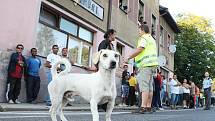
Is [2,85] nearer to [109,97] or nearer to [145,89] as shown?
[145,89]

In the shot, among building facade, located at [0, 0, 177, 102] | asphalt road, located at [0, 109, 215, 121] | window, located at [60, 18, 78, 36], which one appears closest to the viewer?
asphalt road, located at [0, 109, 215, 121]

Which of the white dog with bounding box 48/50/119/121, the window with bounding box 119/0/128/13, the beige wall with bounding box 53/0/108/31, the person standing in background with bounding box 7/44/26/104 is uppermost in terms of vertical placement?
the window with bounding box 119/0/128/13

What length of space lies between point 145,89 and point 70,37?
27.9 feet

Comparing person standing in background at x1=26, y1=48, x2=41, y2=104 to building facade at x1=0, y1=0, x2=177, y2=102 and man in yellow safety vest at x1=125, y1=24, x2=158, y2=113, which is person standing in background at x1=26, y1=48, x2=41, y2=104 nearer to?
building facade at x1=0, y1=0, x2=177, y2=102

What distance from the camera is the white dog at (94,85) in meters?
4.87

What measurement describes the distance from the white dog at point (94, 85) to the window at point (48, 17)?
981 cm

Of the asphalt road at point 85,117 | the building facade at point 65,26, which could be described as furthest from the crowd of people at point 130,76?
the asphalt road at point 85,117

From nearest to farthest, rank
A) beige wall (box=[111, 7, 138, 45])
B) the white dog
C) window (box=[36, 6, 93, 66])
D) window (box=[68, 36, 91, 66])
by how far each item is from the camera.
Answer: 1. the white dog
2. window (box=[36, 6, 93, 66])
3. window (box=[68, 36, 91, 66])
4. beige wall (box=[111, 7, 138, 45])

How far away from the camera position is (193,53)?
48.2m

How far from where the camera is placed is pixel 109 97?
4945mm

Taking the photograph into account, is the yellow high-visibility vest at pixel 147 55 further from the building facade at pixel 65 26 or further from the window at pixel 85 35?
the window at pixel 85 35

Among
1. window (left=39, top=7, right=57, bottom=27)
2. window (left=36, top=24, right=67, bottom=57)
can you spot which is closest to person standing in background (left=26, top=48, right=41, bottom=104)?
window (left=36, top=24, right=67, bottom=57)

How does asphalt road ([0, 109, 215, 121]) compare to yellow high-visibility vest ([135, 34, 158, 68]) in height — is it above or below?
below

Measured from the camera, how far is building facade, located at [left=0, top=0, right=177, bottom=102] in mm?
12739
